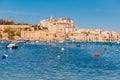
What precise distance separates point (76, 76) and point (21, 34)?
16626 centimetres

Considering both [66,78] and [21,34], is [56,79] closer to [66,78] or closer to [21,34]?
[66,78]

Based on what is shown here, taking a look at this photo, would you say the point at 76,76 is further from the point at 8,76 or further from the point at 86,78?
the point at 8,76

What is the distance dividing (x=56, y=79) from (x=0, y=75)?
14.3 ft

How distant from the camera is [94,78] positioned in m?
27.1

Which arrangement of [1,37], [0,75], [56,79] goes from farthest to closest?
[1,37] → [0,75] → [56,79]

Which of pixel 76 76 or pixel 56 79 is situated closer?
pixel 56 79

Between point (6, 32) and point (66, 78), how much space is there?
6762 inches

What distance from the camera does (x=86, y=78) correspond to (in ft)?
88.8

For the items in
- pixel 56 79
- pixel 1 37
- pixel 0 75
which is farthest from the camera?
pixel 1 37

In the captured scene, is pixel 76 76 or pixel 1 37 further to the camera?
pixel 1 37

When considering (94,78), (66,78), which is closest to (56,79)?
(66,78)

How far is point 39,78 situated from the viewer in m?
26.7

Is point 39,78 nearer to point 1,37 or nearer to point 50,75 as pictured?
point 50,75

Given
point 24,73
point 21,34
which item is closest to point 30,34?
point 21,34
